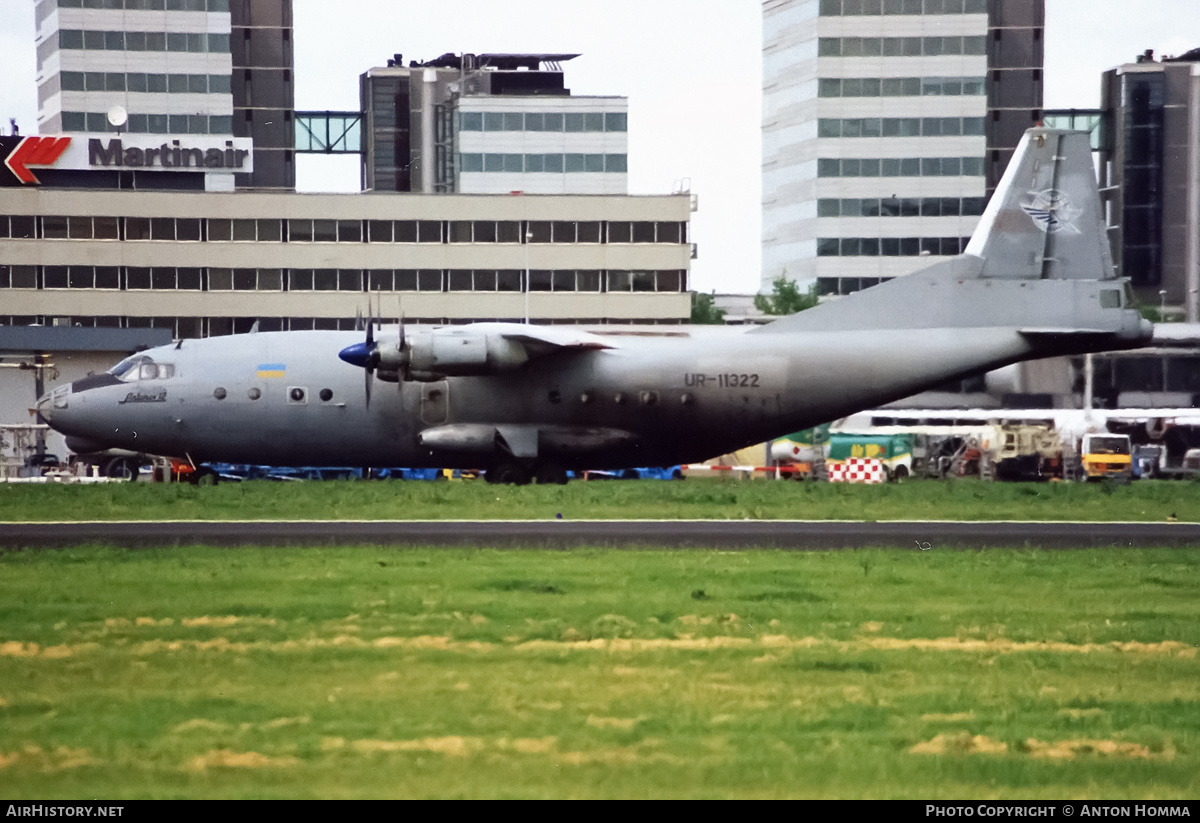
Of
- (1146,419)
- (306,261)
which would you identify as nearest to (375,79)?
(306,261)

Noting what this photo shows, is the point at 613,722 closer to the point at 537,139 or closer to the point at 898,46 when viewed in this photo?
the point at 537,139

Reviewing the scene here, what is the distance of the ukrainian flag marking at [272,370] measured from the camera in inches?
1748

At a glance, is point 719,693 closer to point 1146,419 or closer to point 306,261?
point 1146,419

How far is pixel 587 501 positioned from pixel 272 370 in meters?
10.0

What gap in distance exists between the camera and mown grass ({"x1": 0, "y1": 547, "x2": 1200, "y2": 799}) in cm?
1199

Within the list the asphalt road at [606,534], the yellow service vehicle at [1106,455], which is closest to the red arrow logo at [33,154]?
the yellow service vehicle at [1106,455]

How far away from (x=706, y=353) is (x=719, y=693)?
96.3 feet

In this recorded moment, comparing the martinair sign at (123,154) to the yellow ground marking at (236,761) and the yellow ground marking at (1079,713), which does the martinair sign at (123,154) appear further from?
the yellow ground marking at (1079,713)

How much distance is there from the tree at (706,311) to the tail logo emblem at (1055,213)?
9199 cm

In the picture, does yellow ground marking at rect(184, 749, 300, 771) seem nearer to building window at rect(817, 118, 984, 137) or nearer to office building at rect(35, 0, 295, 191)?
A: office building at rect(35, 0, 295, 191)

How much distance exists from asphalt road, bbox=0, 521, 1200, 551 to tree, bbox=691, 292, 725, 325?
103 meters

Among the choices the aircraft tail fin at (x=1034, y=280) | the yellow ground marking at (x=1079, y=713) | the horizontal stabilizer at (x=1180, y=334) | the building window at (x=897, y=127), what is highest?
the building window at (x=897, y=127)

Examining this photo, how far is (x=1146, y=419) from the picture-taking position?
8294 cm

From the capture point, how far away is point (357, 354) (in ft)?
143
